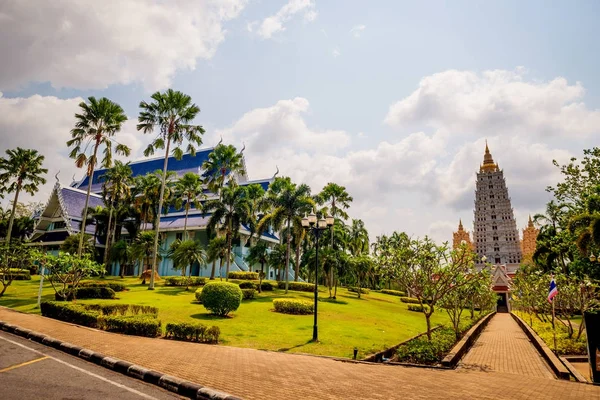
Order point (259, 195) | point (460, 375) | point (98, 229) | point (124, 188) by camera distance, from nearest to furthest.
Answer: point (460, 375), point (259, 195), point (124, 188), point (98, 229)

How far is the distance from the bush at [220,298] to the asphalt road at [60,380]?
34.8ft

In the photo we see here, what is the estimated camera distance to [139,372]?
28.8 feet

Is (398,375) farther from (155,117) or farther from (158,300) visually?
(155,117)

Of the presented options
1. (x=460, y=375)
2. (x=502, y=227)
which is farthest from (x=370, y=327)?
(x=502, y=227)

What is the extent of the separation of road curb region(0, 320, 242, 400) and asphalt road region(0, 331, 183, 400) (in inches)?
6.7

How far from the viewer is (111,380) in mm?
8375

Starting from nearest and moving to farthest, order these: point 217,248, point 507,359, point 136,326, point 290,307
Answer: point 136,326
point 507,359
point 290,307
point 217,248

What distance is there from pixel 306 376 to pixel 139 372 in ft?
13.6

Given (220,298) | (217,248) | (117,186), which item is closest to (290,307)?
(220,298)

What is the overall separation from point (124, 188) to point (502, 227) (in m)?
84.8

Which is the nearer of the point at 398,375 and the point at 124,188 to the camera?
the point at 398,375

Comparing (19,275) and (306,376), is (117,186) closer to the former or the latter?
(19,275)

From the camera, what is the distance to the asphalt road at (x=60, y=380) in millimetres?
7067

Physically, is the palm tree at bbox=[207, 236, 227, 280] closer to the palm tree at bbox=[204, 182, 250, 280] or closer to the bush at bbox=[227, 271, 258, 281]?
the palm tree at bbox=[204, 182, 250, 280]
